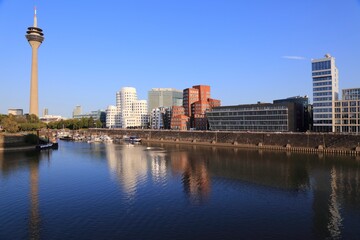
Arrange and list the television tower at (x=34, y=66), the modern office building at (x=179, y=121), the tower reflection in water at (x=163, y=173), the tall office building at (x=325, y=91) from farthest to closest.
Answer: the television tower at (x=34, y=66) < the modern office building at (x=179, y=121) < the tall office building at (x=325, y=91) < the tower reflection in water at (x=163, y=173)

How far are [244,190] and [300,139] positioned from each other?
57.3 meters

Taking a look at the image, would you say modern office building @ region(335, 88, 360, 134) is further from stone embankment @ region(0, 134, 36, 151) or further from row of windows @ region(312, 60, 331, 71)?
stone embankment @ region(0, 134, 36, 151)

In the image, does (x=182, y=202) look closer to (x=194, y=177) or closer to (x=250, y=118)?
(x=194, y=177)

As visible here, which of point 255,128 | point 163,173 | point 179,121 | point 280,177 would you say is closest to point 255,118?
point 255,128

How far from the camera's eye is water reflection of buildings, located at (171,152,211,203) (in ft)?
138

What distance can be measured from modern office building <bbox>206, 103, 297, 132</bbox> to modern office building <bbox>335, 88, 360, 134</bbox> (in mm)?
15760

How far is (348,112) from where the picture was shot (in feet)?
340

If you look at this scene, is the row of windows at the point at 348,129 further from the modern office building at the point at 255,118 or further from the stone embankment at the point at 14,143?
the stone embankment at the point at 14,143

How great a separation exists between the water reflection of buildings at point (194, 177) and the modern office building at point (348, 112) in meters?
57.4

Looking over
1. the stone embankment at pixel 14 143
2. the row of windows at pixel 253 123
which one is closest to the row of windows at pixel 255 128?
the row of windows at pixel 253 123

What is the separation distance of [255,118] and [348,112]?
3438cm

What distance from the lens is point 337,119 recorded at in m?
106

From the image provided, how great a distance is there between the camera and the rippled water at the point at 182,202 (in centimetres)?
2850

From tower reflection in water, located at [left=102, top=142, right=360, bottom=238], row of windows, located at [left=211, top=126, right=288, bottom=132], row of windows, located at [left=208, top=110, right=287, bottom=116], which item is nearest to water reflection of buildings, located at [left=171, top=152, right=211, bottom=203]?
tower reflection in water, located at [left=102, top=142, right=360, bottom=238]
